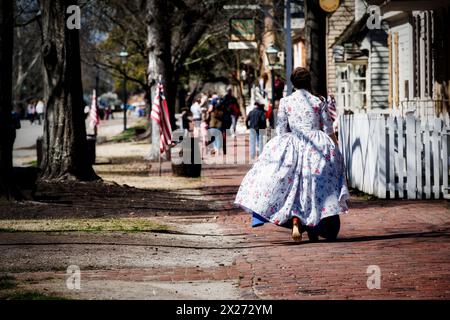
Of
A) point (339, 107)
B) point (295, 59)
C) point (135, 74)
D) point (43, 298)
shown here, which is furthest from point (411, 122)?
point (135, 74)

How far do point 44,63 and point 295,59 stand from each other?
35.5 meters

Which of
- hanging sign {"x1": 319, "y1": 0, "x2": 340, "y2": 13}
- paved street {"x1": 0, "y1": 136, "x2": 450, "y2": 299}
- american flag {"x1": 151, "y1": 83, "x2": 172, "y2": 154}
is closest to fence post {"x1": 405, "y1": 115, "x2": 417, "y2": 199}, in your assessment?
paved street {"x1": 0, "y1": 136, "x2": 450, "y2": 299}

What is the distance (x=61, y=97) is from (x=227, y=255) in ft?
31.0

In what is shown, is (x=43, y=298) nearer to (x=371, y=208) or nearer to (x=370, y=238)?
(x=370, y=238)

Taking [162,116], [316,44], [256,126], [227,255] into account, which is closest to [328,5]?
[316,44]

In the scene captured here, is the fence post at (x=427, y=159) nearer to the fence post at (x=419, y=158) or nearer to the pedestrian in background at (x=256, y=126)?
→ the fence post at (x=419, y=158)

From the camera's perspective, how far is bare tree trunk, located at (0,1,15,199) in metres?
16.1

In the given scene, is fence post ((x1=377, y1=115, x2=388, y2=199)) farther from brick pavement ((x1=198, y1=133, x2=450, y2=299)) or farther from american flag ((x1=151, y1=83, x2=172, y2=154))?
american flag ((x1=151, y1=83, x2=172, y2=154))

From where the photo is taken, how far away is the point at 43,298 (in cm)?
832

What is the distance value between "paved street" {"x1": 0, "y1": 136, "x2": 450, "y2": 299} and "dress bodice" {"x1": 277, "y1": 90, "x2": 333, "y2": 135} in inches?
49.9

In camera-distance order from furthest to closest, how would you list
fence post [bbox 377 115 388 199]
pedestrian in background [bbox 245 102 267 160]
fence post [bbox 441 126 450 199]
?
1. pedestrian in background [bbox 245 102 267 160]
2. fence post [bbox 377 115 388 199]
3. fence post [bbox 441 126 450 199]

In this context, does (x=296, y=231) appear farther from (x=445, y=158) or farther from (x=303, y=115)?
(x=445, y=158)

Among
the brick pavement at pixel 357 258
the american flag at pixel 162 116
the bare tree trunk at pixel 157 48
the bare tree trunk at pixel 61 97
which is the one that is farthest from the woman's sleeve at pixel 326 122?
the bare tree trunk at pixel 157 48

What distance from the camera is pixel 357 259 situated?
10.6 meters
